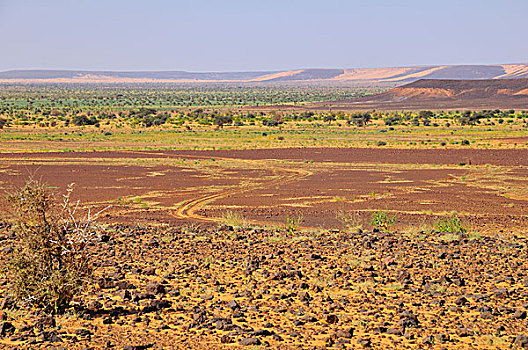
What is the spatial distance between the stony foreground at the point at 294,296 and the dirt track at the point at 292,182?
534 centimetres

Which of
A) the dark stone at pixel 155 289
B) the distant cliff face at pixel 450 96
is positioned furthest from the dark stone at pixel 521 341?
the distant cliff face at pixel 450 96

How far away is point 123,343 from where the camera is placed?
7.54m

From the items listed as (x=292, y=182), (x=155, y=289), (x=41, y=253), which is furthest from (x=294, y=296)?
(x=292, y=182)

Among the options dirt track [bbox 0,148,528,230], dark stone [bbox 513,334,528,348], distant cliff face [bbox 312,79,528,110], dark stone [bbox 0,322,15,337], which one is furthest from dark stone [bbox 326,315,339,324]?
distant cliff face [bbox 312,79,528,110]

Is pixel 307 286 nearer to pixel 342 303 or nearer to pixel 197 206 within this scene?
pixel 342 303

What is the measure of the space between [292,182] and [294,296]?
19.1 meters

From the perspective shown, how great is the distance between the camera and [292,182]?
28.4 meters

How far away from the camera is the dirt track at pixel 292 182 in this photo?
20141 millimetres

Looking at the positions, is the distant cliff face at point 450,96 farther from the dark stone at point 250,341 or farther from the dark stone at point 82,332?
the dark stone at point 82,332

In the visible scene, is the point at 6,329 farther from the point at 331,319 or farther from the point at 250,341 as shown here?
the point at 331,319

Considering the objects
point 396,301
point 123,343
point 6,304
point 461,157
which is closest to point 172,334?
point 123,343

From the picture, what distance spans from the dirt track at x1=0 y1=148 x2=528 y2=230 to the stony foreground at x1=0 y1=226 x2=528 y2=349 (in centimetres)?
534

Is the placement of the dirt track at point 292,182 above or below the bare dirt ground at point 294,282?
below

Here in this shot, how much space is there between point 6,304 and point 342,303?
172 inches
